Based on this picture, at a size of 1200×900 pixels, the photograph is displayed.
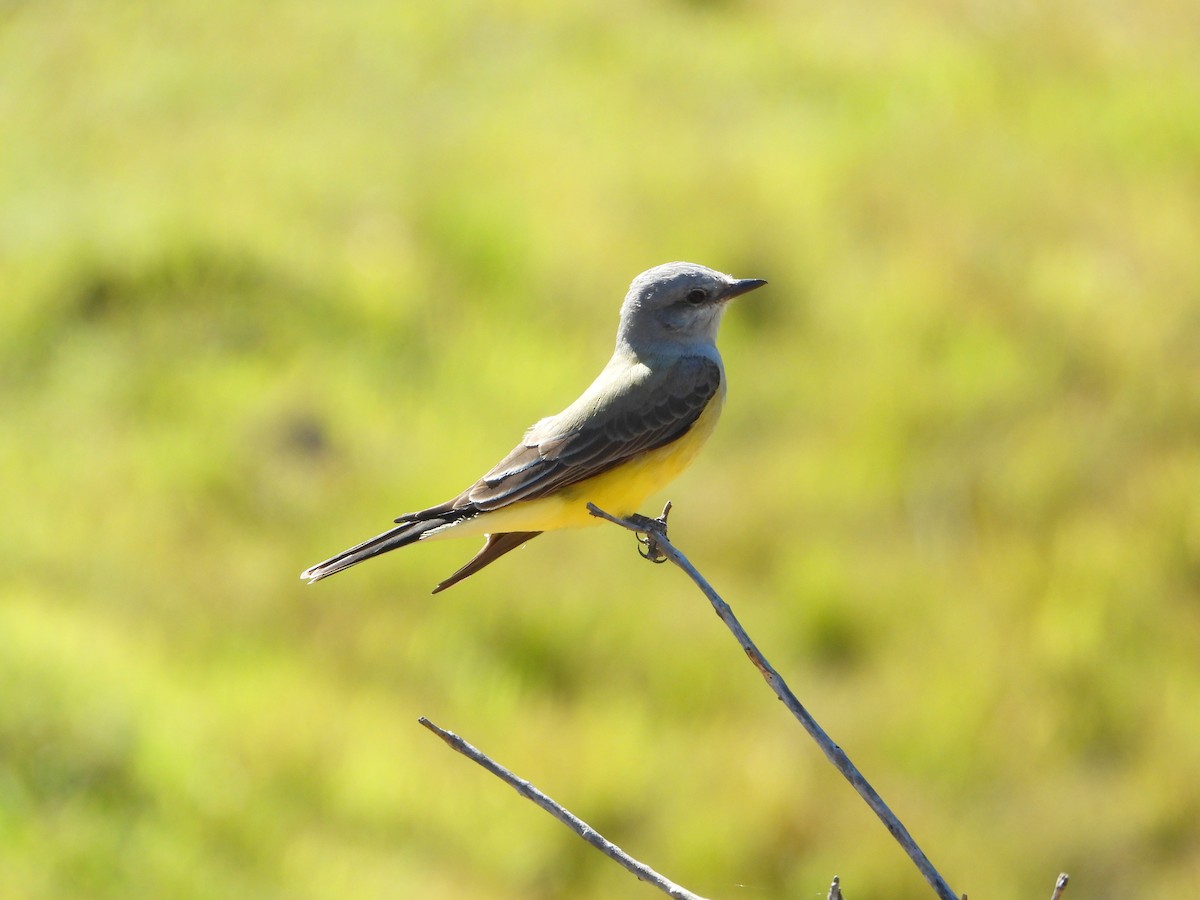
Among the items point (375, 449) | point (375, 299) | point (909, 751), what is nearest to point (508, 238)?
point (375, 299)

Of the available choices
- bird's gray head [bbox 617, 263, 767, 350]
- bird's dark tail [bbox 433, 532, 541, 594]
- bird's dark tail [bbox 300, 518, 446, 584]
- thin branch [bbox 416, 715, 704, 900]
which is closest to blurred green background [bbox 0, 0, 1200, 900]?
bird's dark tail [bbox 433, 532, 541, 594]

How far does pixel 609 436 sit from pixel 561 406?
510 cm

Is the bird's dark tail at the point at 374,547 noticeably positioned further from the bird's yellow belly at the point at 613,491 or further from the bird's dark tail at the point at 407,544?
the bird's yellow belly at the point at 613,491

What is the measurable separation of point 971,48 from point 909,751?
18.3 ft

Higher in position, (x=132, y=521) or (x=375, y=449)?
(x=375, y=449)

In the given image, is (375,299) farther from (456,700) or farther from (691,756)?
(691,756)

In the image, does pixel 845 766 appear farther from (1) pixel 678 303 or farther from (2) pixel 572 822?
(1) pixel 678 303

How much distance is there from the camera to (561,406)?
32.3 feet

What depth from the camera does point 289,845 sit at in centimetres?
828

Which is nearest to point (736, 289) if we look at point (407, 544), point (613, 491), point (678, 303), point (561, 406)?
point (678, 303)

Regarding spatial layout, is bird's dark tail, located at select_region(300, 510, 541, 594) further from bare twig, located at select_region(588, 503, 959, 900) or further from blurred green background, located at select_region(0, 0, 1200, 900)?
blurred green background, located at select_region(0, 0, 1200, 900)

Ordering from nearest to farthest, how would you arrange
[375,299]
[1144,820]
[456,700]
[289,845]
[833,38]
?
[289,845]
[456,700]
[1144,820]
[375,299]
[833,38]

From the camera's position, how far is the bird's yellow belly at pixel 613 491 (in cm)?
457

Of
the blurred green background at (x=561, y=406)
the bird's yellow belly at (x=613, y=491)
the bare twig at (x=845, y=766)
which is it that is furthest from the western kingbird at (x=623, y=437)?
the blurred green background at (x=561, y=406)
